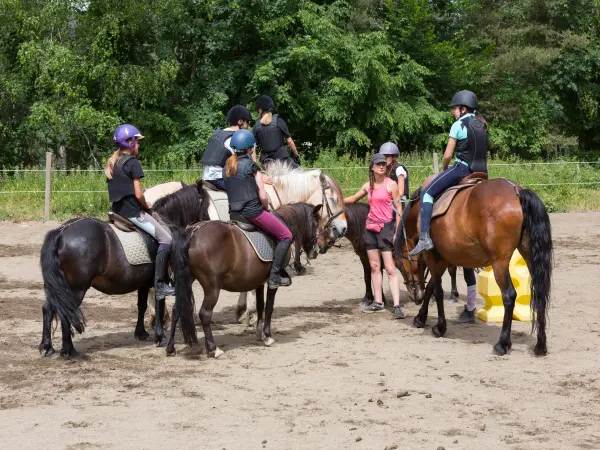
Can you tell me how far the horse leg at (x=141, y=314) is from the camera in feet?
31.0

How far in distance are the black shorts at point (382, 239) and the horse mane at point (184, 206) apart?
2175 millimetres

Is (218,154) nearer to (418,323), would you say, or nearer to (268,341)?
(268,341)

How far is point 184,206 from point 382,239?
8.42ft

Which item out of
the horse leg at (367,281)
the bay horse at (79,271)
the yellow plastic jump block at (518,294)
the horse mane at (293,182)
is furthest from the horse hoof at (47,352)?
the yellow plastic jump block at (518,294)

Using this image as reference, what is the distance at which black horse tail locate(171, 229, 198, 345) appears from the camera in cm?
835

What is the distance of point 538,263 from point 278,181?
3.90 meters

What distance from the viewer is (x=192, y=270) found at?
337 inches

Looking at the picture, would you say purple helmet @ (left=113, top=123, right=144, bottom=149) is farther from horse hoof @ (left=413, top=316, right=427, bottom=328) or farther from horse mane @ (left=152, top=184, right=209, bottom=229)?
horse hoof @ (left=413, top=316, right=427, bottom=328)

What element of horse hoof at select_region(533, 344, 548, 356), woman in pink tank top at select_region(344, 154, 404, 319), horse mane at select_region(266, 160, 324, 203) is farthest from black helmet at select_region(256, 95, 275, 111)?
horse hoof at select_region(533, 344, 548, 356)

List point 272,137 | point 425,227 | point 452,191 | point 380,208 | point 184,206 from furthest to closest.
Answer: point 272,137 → point 380,208 → point 184,206 → point 425,227 → point 452,191

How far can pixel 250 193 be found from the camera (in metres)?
8.93

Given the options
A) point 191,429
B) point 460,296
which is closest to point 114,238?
point 191,429

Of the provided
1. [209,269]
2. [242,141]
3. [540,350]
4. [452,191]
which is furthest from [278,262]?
[540,350]

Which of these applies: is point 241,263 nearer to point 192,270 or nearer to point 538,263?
point 192,270
